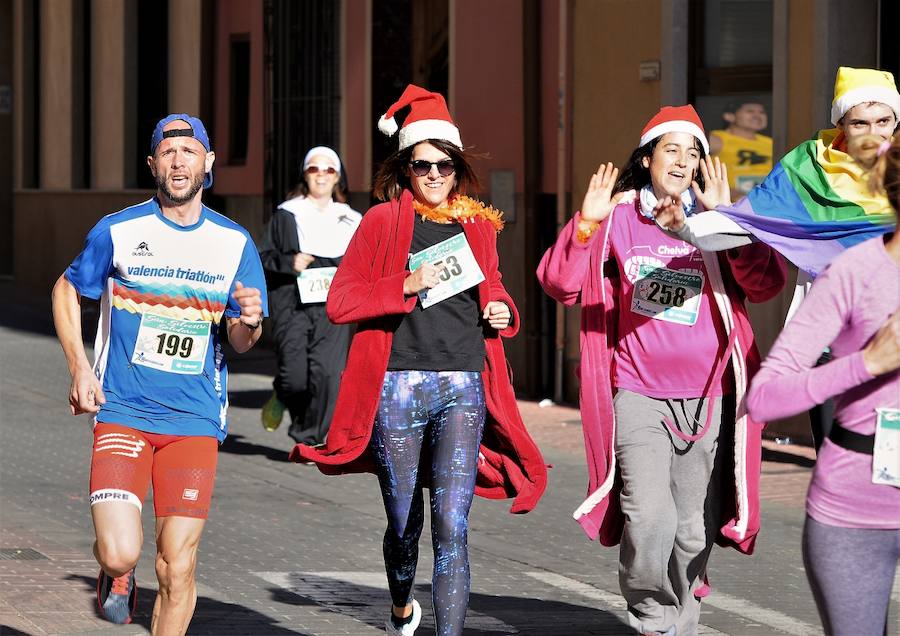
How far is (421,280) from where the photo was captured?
645 centimetres

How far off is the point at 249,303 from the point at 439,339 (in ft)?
2.39

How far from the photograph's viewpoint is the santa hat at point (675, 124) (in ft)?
22.1

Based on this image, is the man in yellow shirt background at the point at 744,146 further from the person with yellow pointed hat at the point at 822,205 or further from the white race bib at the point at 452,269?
the white race bib at the point at 452,269

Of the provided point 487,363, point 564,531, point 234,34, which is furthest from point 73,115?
point 487,363

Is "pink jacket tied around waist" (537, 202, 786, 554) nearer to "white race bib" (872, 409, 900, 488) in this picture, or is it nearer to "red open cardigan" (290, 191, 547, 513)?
"red open cardigan" (290, 191, 547, 513)

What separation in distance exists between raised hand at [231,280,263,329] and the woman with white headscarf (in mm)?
5836

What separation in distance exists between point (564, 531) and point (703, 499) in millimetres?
3414

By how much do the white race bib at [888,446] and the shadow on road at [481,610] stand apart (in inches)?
125

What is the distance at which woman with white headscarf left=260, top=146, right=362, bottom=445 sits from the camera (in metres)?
12.2

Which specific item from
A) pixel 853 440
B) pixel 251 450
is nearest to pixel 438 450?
pixel 853 440

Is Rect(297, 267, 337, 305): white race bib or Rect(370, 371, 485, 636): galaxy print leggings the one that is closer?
Rect(370, 371, 485, 636): galaxy print leggings

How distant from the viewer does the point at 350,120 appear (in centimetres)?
2034

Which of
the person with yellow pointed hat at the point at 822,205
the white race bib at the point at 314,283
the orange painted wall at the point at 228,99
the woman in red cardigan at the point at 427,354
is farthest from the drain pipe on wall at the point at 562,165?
the person with yellow pointed hat at the point at 822,205

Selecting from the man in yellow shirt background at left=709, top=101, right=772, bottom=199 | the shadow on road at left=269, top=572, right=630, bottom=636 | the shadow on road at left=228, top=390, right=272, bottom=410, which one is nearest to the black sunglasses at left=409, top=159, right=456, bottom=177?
the shadow on road at left=269, top=572, right=630, bottom=636
